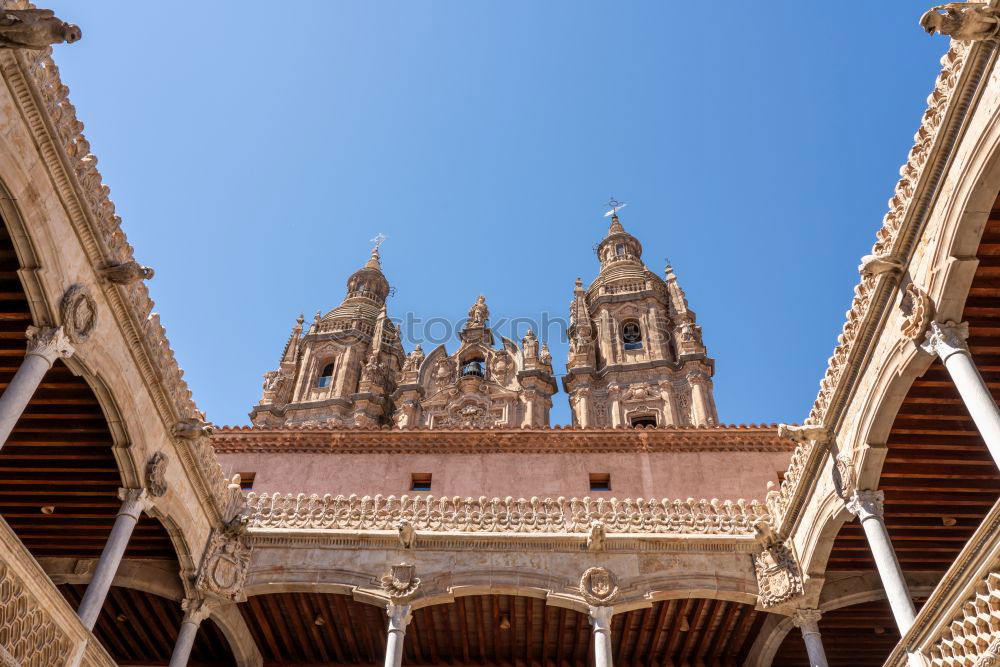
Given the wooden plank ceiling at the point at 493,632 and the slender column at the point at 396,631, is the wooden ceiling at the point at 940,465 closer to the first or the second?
the wooden plank ceiling at the point at 493,632

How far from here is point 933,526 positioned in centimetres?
1166

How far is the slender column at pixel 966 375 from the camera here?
7637mm

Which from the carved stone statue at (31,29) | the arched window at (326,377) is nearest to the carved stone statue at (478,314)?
the arched window at (326,377)

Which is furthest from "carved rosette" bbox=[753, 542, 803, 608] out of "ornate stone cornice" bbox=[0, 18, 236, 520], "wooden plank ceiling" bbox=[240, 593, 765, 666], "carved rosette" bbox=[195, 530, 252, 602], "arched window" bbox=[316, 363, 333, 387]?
"arched window" bbox=[316, 363, 333, 387]

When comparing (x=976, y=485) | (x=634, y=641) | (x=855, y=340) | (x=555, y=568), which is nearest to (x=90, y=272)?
(x=555, y=568)

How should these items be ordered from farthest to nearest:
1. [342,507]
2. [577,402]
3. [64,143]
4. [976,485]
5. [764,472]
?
[577,402] < [764,472] < [342,507] < [976,485] < [64,143]

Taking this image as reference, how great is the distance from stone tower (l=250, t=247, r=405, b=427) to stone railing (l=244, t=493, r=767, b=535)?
2261 centimetres

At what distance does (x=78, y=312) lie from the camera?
8.91 m

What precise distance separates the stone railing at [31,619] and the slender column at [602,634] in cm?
724

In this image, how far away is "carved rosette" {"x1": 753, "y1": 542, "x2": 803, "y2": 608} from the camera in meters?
12.1

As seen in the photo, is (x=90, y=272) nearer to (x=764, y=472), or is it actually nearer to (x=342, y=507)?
(x=342, y=507)

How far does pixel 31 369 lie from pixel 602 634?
894cm

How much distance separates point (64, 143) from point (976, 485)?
12642 mm

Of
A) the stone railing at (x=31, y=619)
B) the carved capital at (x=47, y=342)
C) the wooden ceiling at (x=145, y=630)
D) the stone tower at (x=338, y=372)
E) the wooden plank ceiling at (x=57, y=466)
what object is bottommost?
the stone railing at (x=31, y=619)
